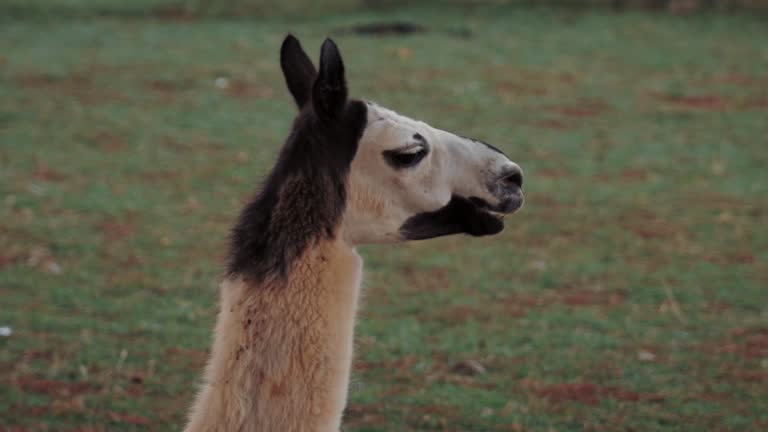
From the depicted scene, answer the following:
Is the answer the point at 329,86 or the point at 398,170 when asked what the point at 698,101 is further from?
the point at 329,86

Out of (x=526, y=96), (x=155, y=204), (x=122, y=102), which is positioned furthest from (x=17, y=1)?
(x=155, y=204)

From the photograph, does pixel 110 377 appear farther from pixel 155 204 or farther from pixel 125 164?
pixel 125 164

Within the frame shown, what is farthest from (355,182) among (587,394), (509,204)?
(587,394)

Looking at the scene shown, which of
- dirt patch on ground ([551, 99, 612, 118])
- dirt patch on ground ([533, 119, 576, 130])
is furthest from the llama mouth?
dirt patch on ground ([551, 99, 612, 118])

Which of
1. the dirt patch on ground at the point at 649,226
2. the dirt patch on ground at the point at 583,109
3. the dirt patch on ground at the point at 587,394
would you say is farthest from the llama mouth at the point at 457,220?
the dirt patch on ground at the point at 583,109

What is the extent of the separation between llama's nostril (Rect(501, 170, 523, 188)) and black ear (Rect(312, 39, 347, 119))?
22.6 inches

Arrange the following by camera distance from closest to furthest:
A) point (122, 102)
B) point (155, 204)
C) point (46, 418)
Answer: point (46, 418) < point (155, 204) < point (122, 102)

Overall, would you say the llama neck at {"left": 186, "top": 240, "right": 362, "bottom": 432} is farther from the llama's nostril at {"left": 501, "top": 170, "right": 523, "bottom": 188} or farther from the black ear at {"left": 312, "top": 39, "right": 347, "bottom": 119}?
the llama's nostril at {"left": 501, "top": 170, "right": 523, "bottom": 188}

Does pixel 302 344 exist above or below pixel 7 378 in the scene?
above

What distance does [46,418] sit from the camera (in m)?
5.98

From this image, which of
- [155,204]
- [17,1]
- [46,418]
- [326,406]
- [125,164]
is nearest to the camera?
[326,406]

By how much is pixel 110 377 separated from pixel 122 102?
8.71 metres

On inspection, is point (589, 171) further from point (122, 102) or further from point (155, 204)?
point (122, 102)

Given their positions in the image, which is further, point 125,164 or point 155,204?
point 125,164
